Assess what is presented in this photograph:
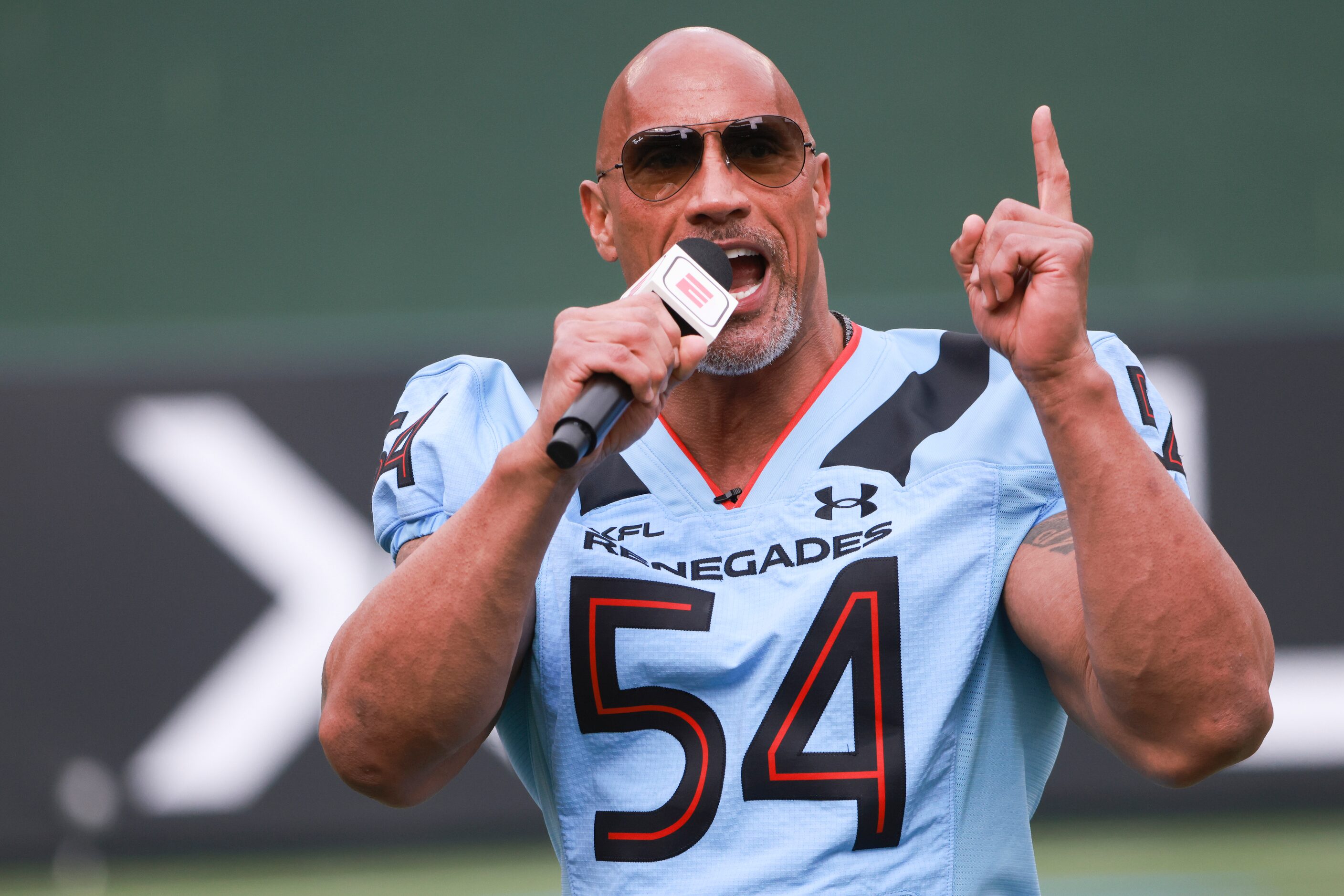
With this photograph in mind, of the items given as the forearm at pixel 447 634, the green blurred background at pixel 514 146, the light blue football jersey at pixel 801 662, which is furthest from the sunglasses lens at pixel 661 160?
the green blurred background at pixel 514 146

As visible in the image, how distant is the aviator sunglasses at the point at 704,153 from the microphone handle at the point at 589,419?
0.46 meters

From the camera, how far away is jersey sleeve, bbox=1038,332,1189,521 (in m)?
1.65

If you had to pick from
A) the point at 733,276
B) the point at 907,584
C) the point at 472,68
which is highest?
the point at 472,68

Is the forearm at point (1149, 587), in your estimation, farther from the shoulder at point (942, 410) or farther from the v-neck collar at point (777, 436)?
the v-neck collar at point (777, 436)

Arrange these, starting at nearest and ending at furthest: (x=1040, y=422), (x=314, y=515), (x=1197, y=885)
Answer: (x=1040, y=422) < (x=1197, y=885) < (x=314, y=515)

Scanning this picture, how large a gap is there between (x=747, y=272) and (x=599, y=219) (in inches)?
13.8

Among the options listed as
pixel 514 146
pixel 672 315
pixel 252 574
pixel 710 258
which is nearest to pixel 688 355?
pixel 672 315

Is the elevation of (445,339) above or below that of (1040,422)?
above

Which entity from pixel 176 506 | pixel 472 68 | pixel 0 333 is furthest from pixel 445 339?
pixel 0 333

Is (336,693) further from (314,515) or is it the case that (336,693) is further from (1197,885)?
(1197,885)

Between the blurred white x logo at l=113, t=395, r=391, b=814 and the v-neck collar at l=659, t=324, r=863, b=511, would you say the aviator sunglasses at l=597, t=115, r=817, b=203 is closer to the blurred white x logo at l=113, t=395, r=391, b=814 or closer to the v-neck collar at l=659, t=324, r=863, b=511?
the v-neck collar at l=659, t=324, r=863, b=511

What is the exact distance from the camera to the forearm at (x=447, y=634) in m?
1.50

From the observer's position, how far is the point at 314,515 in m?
3.97

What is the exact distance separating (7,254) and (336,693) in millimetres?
4271
